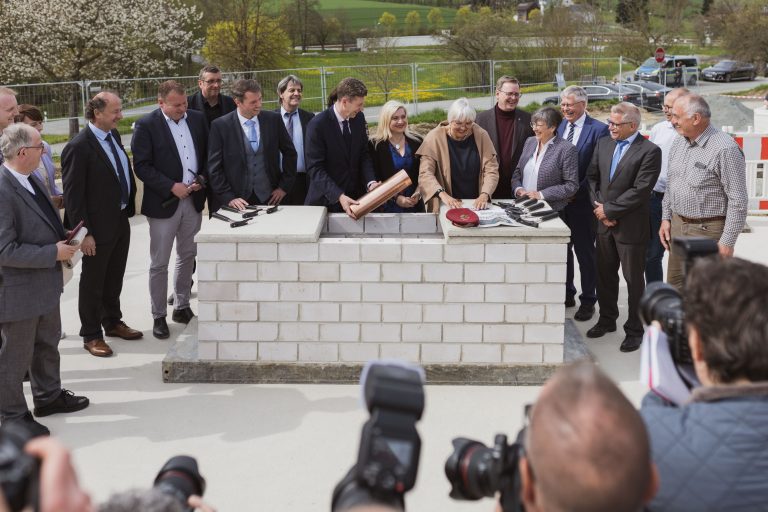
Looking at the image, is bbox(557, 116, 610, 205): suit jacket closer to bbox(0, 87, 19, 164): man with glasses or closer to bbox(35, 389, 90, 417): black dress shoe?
bbox(35, 389, 90, 417): black dress shoe

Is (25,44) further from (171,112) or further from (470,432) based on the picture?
(470,432)

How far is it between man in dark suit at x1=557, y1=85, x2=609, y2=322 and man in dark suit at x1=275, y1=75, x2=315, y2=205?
2053 mm

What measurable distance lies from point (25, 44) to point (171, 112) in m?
21.4

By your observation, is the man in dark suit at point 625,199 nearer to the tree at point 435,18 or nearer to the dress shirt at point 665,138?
the dress shirt at point 665,138

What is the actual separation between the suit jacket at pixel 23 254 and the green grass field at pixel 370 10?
5044 centimetres

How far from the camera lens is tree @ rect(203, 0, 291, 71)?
29.6 meters

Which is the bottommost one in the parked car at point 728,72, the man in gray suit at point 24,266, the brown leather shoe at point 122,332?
the brown leather shoe at point 122,332

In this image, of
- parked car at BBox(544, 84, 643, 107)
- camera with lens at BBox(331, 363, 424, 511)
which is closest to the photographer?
camera with lens at BBox(331, 363, 424, 511)

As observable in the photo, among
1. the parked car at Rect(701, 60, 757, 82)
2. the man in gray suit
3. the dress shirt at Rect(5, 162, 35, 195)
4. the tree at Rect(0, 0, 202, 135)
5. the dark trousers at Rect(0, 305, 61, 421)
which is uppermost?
the tree at Rect(0, 0, 202, 135)

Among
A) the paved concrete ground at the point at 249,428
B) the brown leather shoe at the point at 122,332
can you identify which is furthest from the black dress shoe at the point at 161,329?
the paved concrete ground at the point at 249,428

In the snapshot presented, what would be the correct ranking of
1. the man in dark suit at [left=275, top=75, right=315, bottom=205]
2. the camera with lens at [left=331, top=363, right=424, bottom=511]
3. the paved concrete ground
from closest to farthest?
the camera with lens at [left=331, top=363, right=424, bottom=511]
the paved concrete ground
the man in dark suit at [left=275, top=75, right=315, bottom=205]

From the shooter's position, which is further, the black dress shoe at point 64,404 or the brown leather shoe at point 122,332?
the brown leather shoe at point 122,332

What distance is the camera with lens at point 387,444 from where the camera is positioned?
5.58 ft

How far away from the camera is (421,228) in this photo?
6258mm
